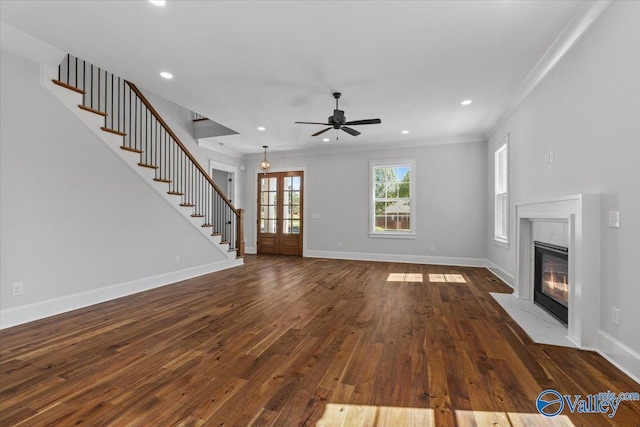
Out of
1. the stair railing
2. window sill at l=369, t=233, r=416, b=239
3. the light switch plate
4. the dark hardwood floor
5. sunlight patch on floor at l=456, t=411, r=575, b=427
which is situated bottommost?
the dark hardwood floor

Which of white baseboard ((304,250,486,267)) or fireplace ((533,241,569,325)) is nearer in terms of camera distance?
fireplace ((533,241,569,325))

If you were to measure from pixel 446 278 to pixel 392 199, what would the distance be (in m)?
2.46

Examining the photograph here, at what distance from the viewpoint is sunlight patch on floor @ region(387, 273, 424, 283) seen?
4.95m

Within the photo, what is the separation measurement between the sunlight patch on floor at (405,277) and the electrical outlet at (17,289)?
15.5 feet

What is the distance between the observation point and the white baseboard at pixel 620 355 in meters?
1.94

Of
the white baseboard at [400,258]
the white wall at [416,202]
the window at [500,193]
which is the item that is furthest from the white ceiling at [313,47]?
the white baseboard at [400,258]

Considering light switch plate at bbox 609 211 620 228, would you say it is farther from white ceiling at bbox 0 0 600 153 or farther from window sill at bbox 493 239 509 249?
window sill at bbox 493 239 509 249

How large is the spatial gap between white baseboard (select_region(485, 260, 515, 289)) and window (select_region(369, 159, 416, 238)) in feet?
5.45

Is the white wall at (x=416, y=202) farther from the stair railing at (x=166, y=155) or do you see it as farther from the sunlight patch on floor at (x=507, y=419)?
the sunlight patch on floor at (x=507, y=419)

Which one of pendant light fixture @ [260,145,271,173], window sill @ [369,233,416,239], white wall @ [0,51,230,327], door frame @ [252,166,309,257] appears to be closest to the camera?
white wall @ [0,51,230,327]

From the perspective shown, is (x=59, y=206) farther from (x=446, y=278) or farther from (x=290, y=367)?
(x=446, y=278)

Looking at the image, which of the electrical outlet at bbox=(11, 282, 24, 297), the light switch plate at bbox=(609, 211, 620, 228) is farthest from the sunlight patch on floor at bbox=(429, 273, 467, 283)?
the electrical outlet at bbox=(11, 282, 24, 297)

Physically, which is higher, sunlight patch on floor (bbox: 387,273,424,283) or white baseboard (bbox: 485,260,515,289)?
white baseboard (bbox: 485,260,515,289)

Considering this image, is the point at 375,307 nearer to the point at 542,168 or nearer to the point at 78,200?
the point at 542,168
